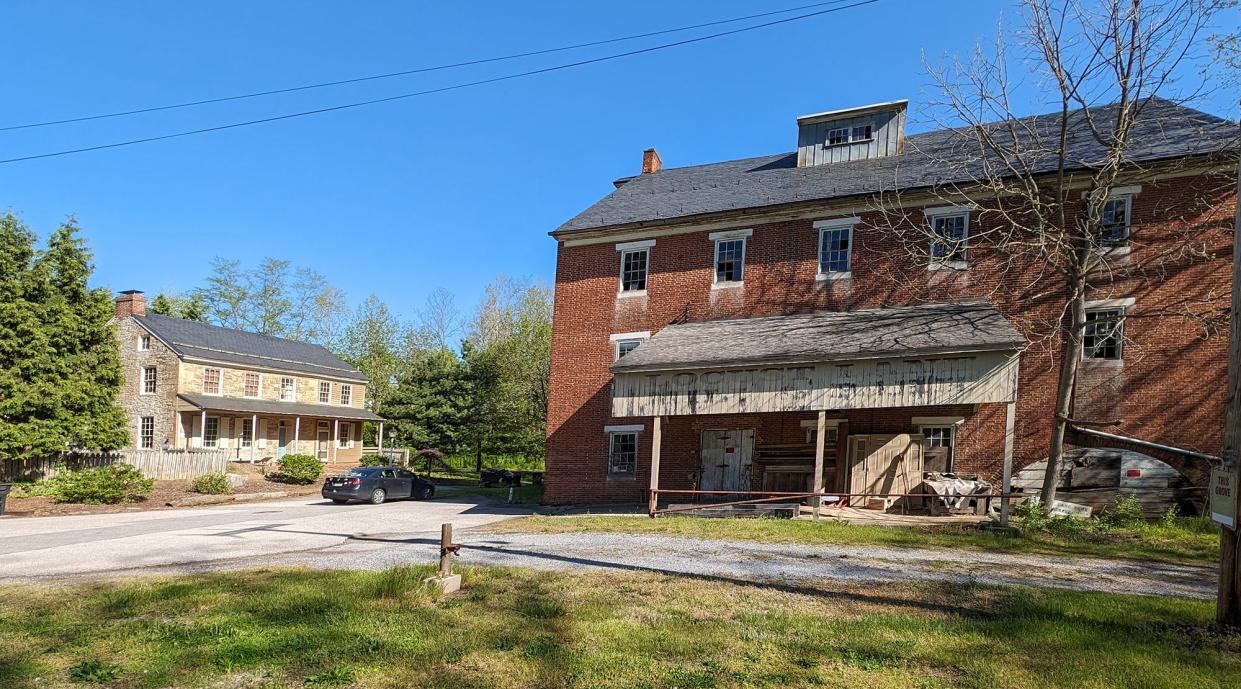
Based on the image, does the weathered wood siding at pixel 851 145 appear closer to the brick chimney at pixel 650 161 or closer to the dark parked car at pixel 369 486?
the brick chimney at pixel 650 161

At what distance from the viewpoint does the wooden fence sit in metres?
31.8

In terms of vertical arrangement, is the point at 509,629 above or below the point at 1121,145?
below

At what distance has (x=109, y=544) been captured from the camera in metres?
14.7

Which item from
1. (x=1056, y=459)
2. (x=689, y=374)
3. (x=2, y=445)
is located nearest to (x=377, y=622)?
(x=689, y=374)

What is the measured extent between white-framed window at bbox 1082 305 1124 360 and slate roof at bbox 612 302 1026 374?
2.47m

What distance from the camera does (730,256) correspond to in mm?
22688

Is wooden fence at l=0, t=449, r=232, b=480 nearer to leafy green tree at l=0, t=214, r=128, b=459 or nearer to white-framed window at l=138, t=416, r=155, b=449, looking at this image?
leafy green tree at l=0, t=214, r=128, b=459

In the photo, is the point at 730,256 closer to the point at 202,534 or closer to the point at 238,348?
the point at 202,534

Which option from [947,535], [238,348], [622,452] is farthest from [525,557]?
[238,348]

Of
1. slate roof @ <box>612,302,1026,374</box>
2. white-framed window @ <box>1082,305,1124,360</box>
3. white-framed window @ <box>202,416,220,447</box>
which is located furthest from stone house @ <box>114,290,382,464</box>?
white-framed window @ <box>1082,305,1124,360</box>

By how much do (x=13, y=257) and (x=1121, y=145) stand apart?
133ft

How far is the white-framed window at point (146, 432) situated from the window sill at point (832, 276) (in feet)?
114

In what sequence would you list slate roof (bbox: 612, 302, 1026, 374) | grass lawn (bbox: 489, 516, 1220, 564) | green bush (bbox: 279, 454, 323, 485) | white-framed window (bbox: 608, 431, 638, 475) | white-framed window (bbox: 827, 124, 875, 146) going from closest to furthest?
grass lawn (bbox: 489, 516, 1220, 564), slate roof (bbox: 612, 302, 1026, 374), white-framed window (bbox: 608, 431, 638, 475), white-framed window (bbox: 827, 124, 875, 146), green bush (bbox: 279, 454, 323, 485)

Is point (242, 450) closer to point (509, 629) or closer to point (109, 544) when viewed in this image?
point (109, 544)
